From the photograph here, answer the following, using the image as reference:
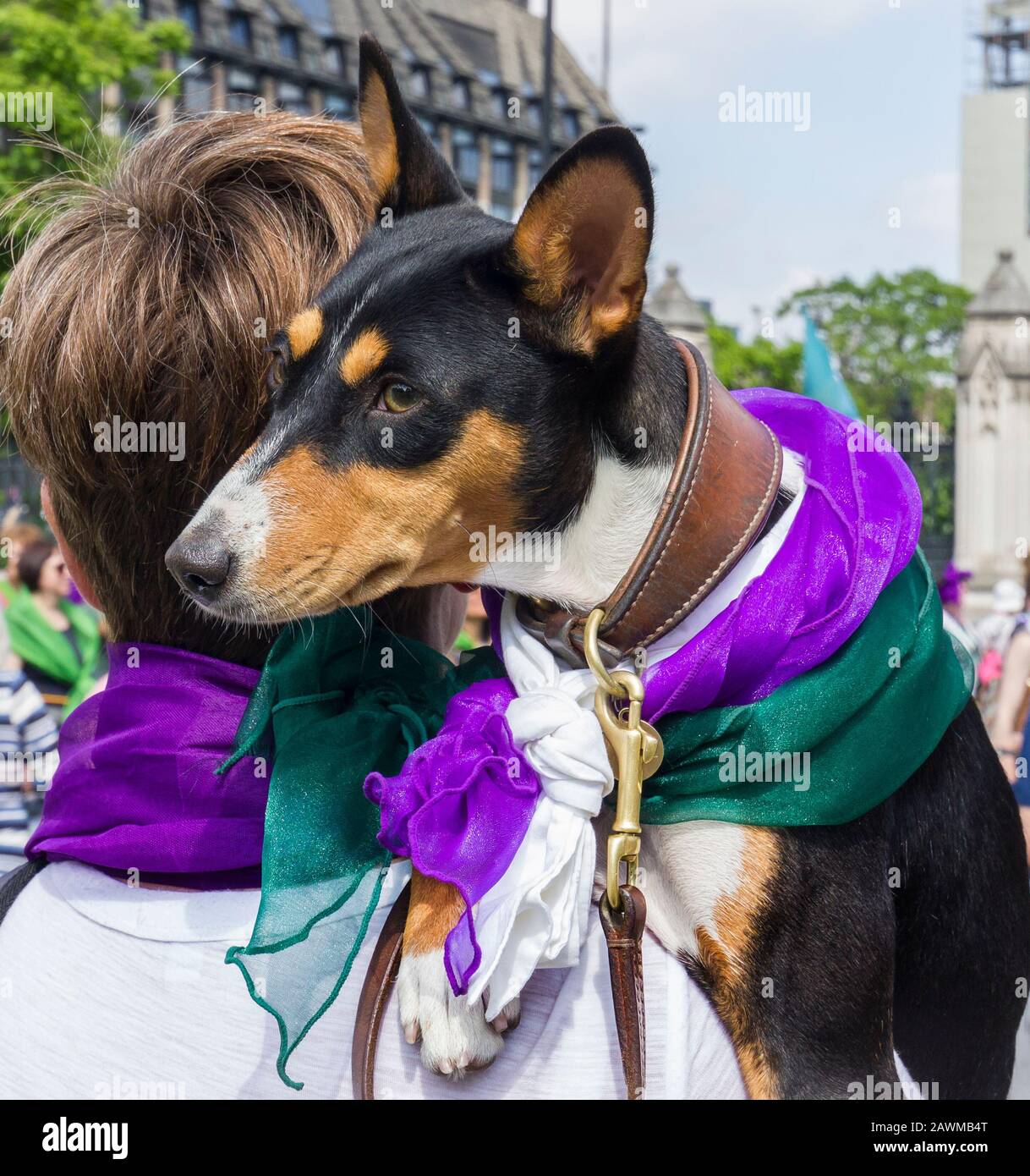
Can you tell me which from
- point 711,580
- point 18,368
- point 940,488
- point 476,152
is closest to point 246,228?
point 18,368

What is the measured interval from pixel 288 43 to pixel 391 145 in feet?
170

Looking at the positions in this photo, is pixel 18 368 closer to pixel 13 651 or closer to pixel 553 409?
pixel 553 409

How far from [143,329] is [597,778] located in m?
0.91

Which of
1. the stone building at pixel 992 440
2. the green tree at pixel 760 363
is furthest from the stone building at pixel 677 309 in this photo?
the green tree at pixel 760 363

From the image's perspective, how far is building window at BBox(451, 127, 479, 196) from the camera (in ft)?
182

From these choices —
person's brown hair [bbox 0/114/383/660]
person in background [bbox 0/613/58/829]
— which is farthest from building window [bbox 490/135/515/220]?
person's brown hair [bbox 0/114/383/660]

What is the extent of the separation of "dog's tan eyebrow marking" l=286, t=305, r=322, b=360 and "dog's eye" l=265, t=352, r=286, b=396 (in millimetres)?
22

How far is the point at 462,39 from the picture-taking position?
188 ft

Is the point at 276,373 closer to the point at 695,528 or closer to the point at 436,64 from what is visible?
the point at 695,528

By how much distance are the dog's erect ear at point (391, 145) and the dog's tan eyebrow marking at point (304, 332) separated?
329mm

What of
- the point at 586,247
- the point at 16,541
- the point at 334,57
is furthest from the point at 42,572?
the point at 334,57

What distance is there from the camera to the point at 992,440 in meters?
20.4

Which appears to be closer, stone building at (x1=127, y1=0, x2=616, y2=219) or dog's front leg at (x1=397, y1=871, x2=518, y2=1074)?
dog's front leg at (x1=397, y1=871, x2=518, y2=1074)

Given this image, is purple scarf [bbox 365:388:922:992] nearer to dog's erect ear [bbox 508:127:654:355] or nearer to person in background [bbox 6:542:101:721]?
dog's erect ear [bbox 508:127:654:355]
